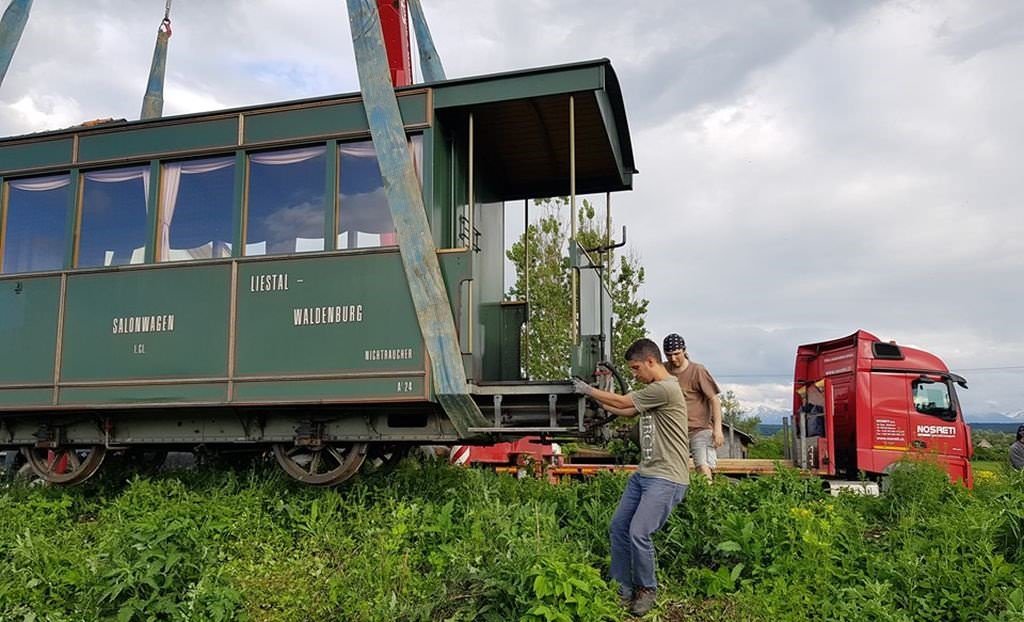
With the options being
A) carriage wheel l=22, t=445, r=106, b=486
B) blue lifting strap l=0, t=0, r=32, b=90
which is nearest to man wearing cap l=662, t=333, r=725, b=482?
carriage wheel l=22, t=445, r=106, b=486

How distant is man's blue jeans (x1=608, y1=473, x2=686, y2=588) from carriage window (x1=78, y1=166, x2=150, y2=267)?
4.97 meters

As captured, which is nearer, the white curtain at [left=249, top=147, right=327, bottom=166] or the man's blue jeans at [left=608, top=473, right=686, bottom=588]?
A: the man's blue jeans at [left=608, top=473, right=686, bottom=588]

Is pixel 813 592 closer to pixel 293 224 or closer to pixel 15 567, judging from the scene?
pixel 293 224

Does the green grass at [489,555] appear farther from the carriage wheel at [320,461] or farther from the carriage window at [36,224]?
the carriage window at [36,224]

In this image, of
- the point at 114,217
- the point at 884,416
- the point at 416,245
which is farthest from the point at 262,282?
the point at 884,416

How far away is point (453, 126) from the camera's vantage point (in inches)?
291

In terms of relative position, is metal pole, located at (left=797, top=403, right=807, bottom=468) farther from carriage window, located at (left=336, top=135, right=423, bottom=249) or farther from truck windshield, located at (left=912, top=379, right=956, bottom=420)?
carriage window, located at (left=336, top=135, right=423, bottom=249)

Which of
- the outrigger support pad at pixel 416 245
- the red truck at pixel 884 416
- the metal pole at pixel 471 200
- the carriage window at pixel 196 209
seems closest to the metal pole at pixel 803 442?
the red truck at pixel 884 416

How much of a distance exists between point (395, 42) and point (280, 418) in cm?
→ 554

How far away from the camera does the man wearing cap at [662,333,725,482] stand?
6910 millimetres

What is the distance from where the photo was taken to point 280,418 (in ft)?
23.5

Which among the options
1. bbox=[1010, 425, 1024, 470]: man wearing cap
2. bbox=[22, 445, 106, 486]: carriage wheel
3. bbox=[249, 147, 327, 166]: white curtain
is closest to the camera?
bbox=[249, 147, 327, 166]: white curtain

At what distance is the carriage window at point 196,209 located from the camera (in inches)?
289

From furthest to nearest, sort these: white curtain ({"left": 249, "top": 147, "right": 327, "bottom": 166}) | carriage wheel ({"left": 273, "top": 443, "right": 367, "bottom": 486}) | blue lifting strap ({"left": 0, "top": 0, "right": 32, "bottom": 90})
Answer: blue lifting strap ({"left": 0, "top": 0, "right": 32, "bottom": 90}) → white curtain ({"left": 249, "top": 147, "right": 327, "bottom": 166}) → carriage wheel ({"left": 273, "top": 443, "right": 367, "bottom": 486})
